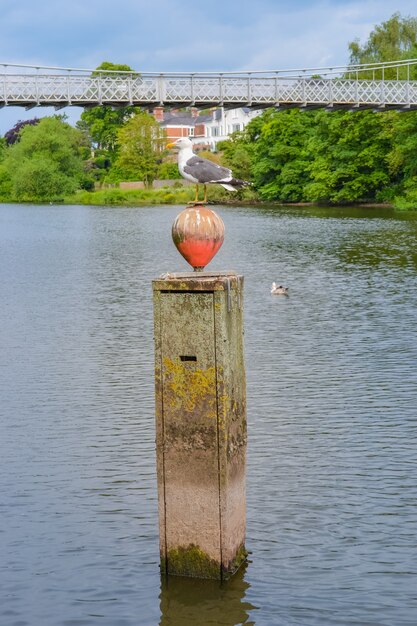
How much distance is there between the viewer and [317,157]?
304ft

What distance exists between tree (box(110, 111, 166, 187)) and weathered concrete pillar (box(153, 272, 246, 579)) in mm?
128583

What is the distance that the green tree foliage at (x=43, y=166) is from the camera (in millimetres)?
134375

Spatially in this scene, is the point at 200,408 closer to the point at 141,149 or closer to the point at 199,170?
the point at 199,170

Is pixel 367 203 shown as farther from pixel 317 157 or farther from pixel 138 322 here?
pixel 138 322

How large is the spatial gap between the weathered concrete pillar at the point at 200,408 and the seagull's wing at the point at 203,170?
285 centimetres

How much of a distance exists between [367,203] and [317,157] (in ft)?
21.9

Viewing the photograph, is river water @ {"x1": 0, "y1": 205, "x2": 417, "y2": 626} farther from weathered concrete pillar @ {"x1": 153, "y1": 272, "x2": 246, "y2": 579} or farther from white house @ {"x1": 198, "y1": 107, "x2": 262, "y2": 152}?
white house @ {"x1": 198, "y1": 107, "x2": 262, "y2": 152}

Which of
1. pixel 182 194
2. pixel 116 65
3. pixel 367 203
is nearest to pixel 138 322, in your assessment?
pixel 367 203

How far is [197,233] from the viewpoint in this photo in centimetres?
835

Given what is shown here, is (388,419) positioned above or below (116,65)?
below

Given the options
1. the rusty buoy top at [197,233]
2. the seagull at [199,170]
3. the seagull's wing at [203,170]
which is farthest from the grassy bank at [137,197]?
the rusty buoy top at [197,233]

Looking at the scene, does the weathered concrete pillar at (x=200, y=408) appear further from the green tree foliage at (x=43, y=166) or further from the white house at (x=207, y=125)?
the white house at (x=207, y=125)

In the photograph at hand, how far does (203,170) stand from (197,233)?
2504 millimetres

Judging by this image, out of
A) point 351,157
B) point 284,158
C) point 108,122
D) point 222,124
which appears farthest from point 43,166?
point 351,157
